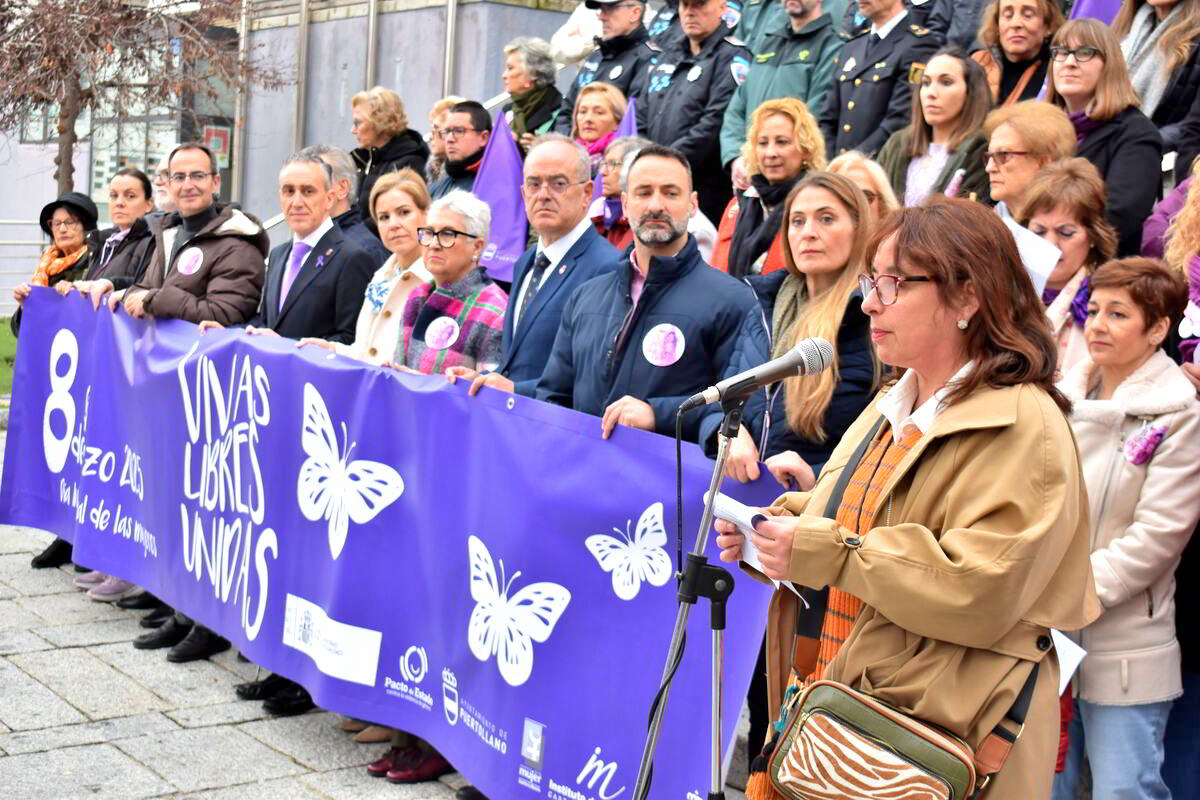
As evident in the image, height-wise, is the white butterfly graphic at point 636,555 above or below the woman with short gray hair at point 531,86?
below

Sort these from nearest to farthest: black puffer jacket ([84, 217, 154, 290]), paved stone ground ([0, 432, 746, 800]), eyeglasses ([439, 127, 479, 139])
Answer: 1. paved stone ground ([0, 432, 746, 800])
2. black puffer jacket ([84, 217, 154, 290])
3. eyeglasses ([439, 127, 479, 139])

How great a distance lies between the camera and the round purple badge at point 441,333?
5.68m

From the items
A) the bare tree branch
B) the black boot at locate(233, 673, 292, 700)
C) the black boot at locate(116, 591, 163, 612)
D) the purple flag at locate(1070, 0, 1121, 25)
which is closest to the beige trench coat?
the black boot at locate(233, 673, 292, 700)

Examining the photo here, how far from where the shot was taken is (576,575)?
4355mm

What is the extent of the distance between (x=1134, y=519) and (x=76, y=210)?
742 cm

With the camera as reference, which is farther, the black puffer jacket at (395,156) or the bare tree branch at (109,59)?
the bare tree branch at (109,59)

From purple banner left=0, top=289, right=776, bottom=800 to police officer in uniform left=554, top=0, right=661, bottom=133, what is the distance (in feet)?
12.0

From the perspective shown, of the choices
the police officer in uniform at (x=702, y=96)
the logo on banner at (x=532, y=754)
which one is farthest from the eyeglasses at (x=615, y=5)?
the logo on banner at (x=532, y=754)

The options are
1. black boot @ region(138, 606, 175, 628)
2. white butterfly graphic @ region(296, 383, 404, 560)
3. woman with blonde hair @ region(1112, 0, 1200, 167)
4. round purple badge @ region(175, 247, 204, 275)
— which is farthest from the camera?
round purple badge @ region(175, 247, 204, 275)

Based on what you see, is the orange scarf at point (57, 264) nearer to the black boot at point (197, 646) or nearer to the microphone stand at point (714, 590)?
the black boot at point (197, 646)

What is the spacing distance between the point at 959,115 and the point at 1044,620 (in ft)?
14.0

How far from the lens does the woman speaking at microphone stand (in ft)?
8.55

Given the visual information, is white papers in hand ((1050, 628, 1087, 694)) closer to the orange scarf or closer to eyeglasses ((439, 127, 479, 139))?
eyeglasses ((439, 127, 479, 139))

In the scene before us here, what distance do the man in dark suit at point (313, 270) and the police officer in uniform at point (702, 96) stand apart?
2.45m
